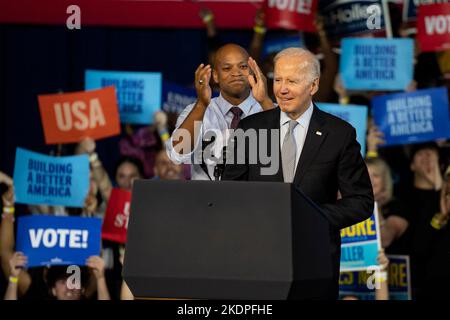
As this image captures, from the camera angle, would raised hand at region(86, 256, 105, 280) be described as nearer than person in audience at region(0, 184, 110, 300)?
No

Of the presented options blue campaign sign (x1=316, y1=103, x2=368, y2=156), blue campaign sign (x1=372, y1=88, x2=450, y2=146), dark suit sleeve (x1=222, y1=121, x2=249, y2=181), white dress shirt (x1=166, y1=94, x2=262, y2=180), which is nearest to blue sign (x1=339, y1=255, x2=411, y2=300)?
blue campaign sign (x1=316, y1=103, x2=368, y2=156)

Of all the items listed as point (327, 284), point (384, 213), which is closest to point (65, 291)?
point (384, 213)

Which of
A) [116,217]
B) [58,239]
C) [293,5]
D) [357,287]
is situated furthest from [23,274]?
[293,5]

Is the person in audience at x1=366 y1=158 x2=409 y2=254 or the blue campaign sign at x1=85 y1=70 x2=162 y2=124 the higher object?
the blue campaign sign at x1=85 y1=70 x2=162 y2=124

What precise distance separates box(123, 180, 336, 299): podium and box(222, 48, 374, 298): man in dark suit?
50 centimetres

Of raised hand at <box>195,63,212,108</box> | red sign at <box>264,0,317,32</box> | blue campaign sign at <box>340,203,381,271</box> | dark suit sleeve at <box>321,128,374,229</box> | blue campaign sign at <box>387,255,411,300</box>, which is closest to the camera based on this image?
dark suit sleeve at <box>321,128,374,229</box>

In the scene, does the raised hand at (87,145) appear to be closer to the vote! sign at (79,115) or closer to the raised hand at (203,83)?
the vote! sign at (79,115)

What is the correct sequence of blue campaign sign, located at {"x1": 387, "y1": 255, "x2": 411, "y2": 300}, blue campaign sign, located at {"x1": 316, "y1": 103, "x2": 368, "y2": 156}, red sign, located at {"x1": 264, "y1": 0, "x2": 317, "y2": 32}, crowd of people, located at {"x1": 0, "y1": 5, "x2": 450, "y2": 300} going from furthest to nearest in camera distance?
1. red sign, located at {"x1": 264, "y1": 0, "x2": 317, "y2": 32}
2. blue campaign sign, located at {"x1": 316, "y1": 103, "x2": 368, "y2": 156}
3. blue campaign sign, located at {"x1": 387, "y1": 255, "x2": 411, "y2": 300}
4. crowd of people, located at {"x1": 0, "y1": 5, "x2": 450, "y2": 300}

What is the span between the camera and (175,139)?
126 inches

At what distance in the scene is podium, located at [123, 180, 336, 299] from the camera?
7.80 ft

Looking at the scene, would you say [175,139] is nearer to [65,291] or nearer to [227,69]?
[227,69]

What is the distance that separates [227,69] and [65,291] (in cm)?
221

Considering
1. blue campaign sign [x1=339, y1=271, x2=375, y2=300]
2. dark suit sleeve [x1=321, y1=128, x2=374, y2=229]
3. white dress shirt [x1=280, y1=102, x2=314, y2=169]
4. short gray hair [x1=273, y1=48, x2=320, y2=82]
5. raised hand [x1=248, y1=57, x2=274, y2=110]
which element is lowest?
blue campaign sign [x1=339, y1=271, x2=375, y2=300]

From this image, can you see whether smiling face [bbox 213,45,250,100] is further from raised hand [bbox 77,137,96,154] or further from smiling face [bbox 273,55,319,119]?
raised hand [bbox 77,137,96,154]
